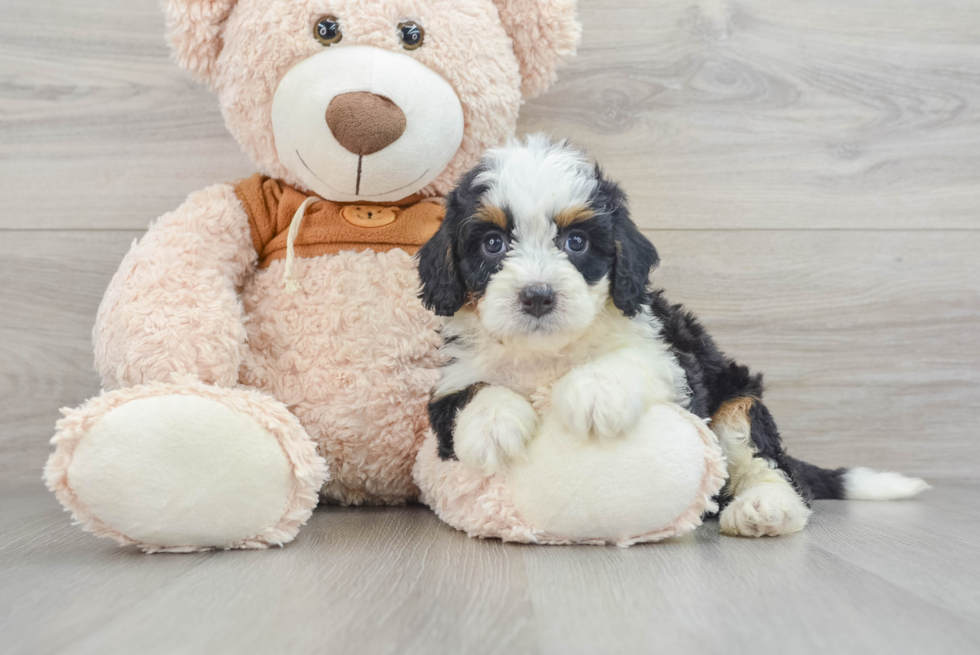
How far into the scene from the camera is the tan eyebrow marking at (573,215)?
1.43 m

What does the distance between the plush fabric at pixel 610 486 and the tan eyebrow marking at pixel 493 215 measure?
38 centimetres

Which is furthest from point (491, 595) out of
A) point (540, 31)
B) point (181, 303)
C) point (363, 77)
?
point (540, 31)

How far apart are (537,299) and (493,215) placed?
0.20 meters

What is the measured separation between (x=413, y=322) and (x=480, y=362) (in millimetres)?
264

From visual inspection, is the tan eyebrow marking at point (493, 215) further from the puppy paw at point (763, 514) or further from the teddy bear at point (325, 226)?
the puppy paw at point (763, 514)

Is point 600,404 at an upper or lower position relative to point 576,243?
lower

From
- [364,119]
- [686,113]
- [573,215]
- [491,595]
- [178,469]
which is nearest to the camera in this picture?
[491,595]

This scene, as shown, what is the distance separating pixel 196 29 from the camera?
1.76 meters

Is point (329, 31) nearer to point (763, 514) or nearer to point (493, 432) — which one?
point (493, 432)

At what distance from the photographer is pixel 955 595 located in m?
1.14

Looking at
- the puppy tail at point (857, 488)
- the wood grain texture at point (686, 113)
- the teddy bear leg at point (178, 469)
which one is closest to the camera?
the teddy bear leg at point (178, 469)

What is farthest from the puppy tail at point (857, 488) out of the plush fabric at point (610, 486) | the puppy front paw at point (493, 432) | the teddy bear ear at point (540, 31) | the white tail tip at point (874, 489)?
the teddy bear ear at point (540, 31)

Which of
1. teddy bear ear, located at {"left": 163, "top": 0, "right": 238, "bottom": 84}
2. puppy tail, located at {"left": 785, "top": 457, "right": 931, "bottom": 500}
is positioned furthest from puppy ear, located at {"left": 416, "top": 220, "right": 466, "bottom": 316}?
puppy tail, located at {"left": 785, "top": 457, "right": 931, "bottom": 500}

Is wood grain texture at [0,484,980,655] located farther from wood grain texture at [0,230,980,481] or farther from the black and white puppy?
wood grain texture at [0,230,980,481]
